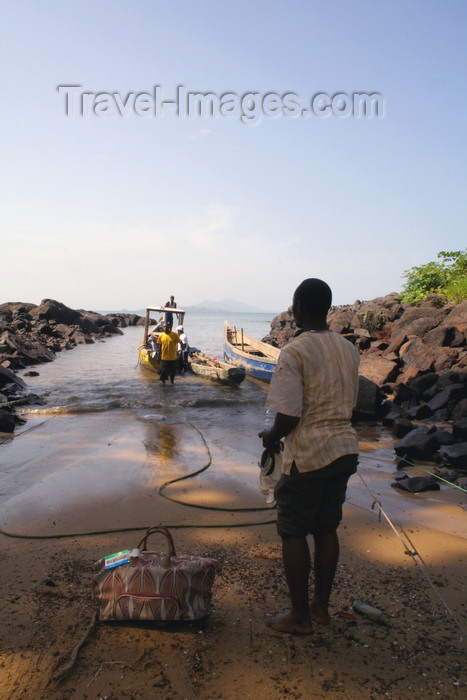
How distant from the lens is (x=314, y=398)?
2.72 meters

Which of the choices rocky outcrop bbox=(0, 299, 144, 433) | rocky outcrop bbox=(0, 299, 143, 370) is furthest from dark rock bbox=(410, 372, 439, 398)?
rocky outcrop bbox=(0, 299, 143, 370)

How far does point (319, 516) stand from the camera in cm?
286

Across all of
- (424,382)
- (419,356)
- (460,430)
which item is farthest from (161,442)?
(419,356)

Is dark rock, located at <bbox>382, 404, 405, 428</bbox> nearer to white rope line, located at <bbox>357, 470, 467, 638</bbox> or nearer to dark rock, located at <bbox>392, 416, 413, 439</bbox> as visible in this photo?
dark rock, located at <bbox>392, 416, 413, 439</bbox>

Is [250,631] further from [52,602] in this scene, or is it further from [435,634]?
[52,602]

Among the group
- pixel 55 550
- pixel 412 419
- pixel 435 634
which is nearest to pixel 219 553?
pixel 55 550

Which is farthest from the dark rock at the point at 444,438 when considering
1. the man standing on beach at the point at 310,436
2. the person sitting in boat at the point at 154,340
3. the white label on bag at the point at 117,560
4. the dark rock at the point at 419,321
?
the person sitting in boat at the point at 154,340

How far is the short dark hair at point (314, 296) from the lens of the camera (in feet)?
9.19

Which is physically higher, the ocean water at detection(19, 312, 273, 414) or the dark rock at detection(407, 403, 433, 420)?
the dark rock at detection(407, 403, 433, 420)

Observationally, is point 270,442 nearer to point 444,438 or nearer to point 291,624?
point 291,624

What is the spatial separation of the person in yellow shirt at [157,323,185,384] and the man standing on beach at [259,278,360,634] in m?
11.7

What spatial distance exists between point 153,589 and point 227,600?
2.12 feet

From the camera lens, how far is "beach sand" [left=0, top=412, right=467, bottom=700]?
250cm

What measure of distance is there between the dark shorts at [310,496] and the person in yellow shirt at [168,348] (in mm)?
11709
